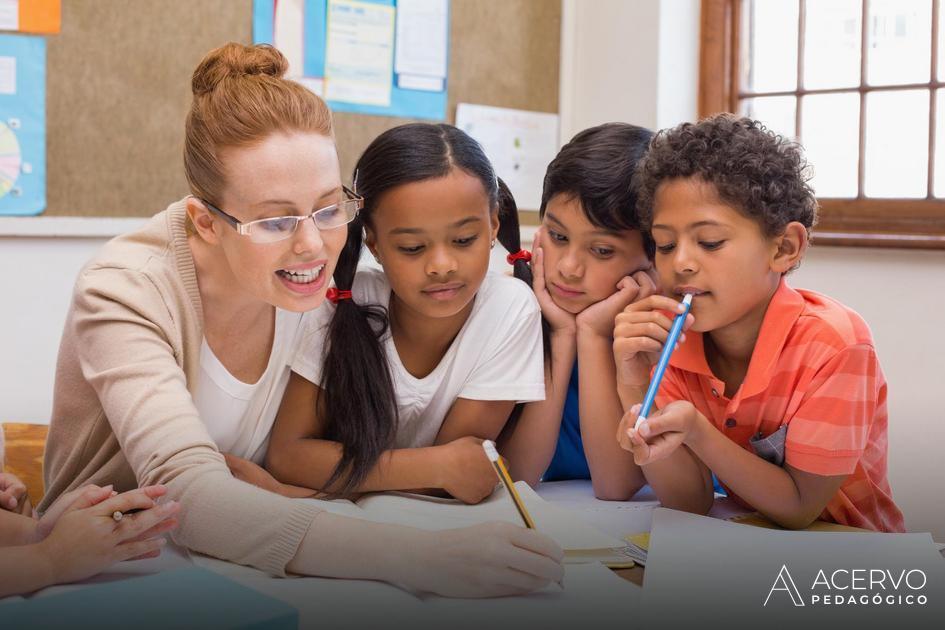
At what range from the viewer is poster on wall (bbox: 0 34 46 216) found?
6.16 ft

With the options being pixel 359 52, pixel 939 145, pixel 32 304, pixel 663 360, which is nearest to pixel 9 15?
pixel 32 304

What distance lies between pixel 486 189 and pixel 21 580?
0.65 m

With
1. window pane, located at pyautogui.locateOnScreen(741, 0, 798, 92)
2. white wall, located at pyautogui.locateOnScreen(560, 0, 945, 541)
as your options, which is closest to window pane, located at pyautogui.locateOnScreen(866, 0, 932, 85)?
window pane, located at pyautogui.locateOnScreen(741, 0, 798, 92)

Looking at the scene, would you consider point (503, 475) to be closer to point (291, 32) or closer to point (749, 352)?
point (749, 352)

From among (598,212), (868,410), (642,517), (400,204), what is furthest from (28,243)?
(868,410)

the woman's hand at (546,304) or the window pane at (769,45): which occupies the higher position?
the window pane at (769,45)

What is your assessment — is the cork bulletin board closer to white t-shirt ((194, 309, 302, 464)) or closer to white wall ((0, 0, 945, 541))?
white wall ((0, 0, 945, 541))

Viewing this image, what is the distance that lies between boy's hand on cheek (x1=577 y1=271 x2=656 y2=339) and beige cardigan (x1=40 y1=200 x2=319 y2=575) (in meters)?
0.47

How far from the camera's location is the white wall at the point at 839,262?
6.80 ft

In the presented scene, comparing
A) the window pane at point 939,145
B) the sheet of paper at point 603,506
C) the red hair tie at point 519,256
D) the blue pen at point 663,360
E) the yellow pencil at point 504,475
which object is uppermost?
the window pane at point 939,145

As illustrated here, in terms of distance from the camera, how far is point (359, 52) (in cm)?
233

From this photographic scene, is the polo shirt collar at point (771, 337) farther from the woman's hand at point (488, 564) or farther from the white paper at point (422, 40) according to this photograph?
the white paper at point (422, 40)

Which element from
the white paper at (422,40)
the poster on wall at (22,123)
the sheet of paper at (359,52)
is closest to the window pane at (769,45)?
the white paper at (422,40)

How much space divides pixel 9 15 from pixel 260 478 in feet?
4.39
